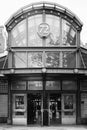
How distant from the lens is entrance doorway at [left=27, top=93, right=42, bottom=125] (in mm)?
16453

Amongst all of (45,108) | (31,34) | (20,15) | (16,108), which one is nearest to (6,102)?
(16,108)

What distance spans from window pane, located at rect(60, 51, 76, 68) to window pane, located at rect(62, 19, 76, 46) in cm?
70

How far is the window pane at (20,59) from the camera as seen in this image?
16781 mm

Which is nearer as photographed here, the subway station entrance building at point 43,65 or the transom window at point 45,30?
the subway station entrance building at point 43,65

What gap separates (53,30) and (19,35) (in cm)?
241

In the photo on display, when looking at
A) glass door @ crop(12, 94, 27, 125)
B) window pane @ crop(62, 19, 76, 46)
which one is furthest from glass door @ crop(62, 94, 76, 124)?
window pane @ crop(62, 19, 76, 46)

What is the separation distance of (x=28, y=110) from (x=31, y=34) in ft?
17.2

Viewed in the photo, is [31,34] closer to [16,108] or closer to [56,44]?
[56,44]

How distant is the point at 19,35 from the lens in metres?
16.9

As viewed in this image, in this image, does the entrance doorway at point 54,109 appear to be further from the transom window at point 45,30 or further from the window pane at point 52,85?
the transom window at point 45,30

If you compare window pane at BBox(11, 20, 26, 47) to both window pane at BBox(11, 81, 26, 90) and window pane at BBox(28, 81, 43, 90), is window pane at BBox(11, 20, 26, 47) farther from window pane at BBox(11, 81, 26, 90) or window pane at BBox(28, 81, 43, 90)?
window pane at BBox(28, 81, 43, 90)

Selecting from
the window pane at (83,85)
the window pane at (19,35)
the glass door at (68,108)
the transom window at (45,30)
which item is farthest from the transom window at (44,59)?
the glass door at (68,108)

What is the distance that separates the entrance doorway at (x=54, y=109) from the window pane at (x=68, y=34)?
3.70m

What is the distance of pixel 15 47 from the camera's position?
16.8m
